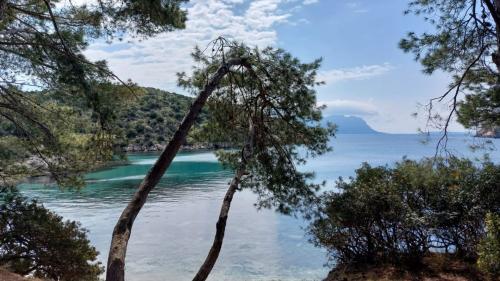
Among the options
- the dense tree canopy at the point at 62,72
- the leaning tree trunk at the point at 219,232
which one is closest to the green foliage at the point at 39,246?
the dense tree canopy at the point at 62,72

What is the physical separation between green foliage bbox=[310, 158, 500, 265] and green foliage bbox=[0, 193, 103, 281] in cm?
457

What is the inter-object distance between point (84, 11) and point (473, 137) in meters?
8.05

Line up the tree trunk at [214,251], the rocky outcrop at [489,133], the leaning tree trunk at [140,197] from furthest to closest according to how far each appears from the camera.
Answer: the rocky outcrop at [489,133] → the tree trunk at [214,251] → the leaning tree trunk at [140,197]

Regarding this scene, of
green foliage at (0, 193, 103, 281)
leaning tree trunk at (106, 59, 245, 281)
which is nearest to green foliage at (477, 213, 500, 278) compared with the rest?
leaning tree trunk at (106, 59, 245, 281)

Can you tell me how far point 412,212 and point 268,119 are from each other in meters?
3.18

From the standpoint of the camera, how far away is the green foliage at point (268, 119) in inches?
256

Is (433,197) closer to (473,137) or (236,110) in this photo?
(473,137)

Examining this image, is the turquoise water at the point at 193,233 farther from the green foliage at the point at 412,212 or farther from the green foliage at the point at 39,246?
the green foliage at the point at 39,246

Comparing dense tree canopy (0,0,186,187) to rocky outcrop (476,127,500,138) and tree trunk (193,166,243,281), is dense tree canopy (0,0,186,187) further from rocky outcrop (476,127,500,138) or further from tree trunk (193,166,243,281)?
rocky outcrop (476,127,500,138)

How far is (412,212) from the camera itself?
730cm

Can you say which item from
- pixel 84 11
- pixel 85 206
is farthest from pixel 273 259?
pixel 85 206

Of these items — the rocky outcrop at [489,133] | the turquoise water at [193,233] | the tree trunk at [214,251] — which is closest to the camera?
the tree trunk at [214,251]

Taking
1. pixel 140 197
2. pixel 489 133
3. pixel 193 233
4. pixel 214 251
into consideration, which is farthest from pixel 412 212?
pixel 193 233

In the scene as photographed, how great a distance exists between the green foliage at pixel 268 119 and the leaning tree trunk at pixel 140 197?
89 cm
